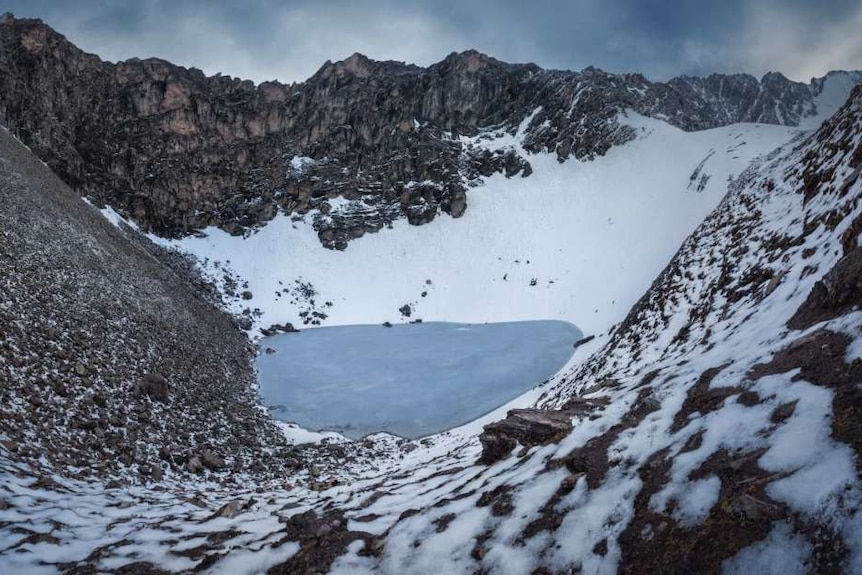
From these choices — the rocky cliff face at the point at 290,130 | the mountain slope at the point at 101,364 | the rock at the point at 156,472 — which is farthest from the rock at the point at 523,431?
the rocky cliff face at the point at 290,130

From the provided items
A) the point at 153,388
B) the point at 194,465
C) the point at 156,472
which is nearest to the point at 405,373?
the point at 153,388

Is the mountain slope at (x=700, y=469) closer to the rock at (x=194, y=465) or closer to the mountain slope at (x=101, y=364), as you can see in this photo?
the rock at (x=194, y=465)

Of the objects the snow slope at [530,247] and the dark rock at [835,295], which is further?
the snow slope at [530,247]

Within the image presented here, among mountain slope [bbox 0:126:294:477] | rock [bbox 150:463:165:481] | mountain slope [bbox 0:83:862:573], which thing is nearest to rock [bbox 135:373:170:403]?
mountain slope [bbox 0:126:294:477]

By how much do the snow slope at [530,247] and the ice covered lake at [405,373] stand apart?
6.18 meters

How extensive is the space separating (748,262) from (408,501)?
382 inches

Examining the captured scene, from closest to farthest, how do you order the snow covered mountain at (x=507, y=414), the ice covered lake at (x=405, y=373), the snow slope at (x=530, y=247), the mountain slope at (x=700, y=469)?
the mountain slope at (x=700, y=469)
the snow covered mountain at (x=507, y=414)
the ice covered lake at (x=405, y=373)
the snow slope at (x=530, y=247)

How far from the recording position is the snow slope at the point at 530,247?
40.7m

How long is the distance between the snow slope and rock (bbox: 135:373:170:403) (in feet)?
91.6

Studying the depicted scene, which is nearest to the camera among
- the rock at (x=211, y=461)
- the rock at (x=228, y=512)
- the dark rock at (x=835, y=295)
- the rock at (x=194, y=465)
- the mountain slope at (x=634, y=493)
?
the mountain slope at (x=634, y=493)

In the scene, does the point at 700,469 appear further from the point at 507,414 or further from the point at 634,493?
the point at 507,414

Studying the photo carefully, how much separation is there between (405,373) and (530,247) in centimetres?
3120

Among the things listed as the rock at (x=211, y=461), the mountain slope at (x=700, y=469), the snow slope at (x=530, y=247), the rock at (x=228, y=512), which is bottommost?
the mountain slope at (x=700, y=469)

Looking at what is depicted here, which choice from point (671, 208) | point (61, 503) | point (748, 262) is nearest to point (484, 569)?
point (61, 503)
